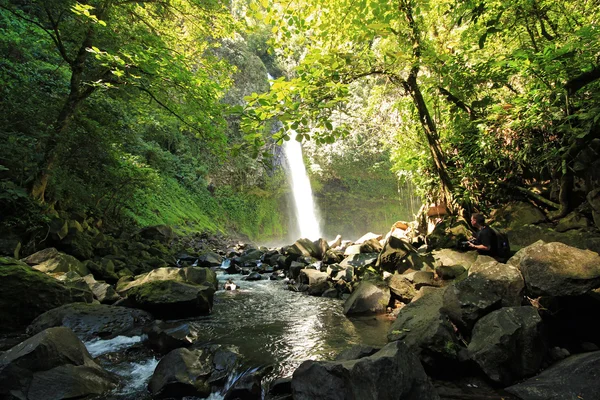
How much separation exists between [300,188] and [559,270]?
2937 centimetres

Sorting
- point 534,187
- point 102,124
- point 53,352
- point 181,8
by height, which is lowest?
point 53,352

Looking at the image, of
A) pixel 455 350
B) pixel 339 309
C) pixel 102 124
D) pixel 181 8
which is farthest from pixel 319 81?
pixel 102 124

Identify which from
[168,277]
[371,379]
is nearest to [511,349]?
[371,379]

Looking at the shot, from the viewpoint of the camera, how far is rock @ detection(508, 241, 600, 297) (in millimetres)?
3811

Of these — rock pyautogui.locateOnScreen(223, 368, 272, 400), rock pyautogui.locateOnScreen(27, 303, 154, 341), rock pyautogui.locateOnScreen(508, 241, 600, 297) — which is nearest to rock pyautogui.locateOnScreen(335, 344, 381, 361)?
rock pyautogui.locateOnScreen(223, 368, 272, 400)

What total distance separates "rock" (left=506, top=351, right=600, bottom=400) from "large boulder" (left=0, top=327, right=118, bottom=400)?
4.76 m

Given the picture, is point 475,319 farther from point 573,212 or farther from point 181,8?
point 181,8

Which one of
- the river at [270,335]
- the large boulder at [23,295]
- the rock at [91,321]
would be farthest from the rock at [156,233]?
the rock at [91,321]

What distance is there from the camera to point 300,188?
109 feet

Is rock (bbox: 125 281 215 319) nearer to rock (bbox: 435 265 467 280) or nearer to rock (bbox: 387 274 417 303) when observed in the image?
rock (bbox: 387 274 417 303)

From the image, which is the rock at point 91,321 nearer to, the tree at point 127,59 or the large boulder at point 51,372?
the large boulder at point 51,372

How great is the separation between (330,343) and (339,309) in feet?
6.97

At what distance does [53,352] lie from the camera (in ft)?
12.2

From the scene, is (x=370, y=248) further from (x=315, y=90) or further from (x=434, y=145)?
(x=315, y=90)
